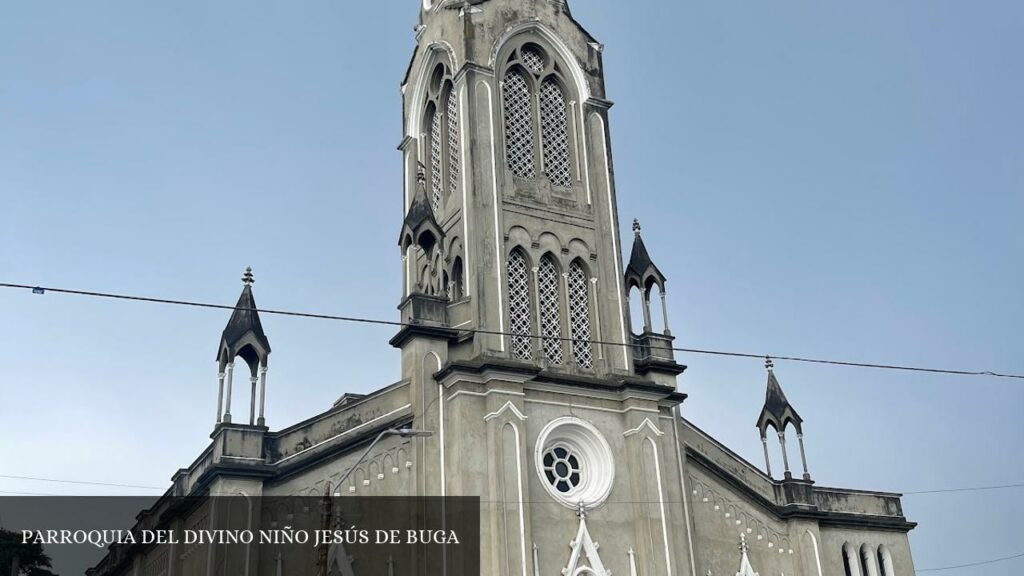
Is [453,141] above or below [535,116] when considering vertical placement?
below

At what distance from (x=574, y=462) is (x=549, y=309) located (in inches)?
169

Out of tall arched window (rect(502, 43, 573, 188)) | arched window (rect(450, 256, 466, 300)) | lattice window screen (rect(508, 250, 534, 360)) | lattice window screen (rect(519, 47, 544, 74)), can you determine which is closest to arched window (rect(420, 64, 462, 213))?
tall arched window (rect(502, 43, 573, 188))

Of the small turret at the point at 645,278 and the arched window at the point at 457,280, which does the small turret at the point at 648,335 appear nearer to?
the small turret at the point at 645,278

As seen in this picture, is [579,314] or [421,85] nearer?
[579,314]

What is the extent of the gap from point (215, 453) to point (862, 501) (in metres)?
19.9

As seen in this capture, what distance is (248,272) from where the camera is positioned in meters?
26.8

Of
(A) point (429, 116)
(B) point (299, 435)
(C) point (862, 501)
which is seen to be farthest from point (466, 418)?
(C) point (862, 501)

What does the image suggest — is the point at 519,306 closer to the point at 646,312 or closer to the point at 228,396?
the point at 646,312

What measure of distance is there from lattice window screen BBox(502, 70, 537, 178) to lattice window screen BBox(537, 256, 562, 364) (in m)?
2.90

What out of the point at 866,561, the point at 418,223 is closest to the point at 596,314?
the point at 418,223

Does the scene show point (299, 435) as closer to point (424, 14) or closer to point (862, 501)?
point (424, 14)

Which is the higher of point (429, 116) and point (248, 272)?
point (429, 116)

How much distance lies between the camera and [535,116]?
31.7m

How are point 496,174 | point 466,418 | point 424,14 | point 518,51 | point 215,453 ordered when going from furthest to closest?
point 424,14 < point 518,51 < point 496,174 < point 466,418 < point 215,453
